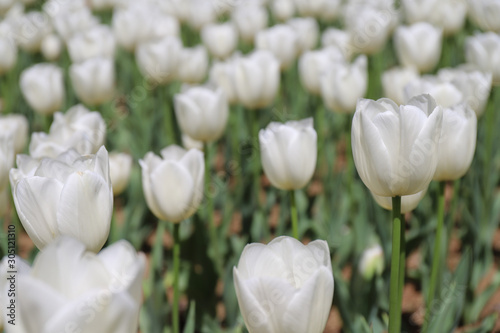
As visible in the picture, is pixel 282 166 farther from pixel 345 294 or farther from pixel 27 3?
pixel 27 3

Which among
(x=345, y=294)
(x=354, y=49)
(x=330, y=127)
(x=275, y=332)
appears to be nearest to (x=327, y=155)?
(x=330, y=127)

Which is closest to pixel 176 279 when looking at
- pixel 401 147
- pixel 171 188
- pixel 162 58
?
pixel 171 188

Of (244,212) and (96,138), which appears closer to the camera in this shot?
(96,138)

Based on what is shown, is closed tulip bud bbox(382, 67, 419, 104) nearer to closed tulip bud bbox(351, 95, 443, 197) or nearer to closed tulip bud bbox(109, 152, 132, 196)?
closed tulip bud bbox(109, 152, 132, 196)

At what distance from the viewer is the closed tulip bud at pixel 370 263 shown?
1888 millimetres

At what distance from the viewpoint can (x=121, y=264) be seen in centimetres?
83

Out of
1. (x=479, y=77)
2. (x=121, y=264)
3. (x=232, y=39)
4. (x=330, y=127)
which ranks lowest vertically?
(x=330, y=127)

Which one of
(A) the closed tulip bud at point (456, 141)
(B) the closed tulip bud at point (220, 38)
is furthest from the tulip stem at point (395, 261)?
(B) the closed tulip bud at point (220, 38)

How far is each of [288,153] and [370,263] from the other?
0.56 m

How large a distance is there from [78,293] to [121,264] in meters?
0.07

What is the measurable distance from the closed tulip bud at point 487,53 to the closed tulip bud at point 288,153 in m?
0.96

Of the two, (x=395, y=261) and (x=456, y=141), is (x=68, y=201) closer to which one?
(x=395, y=261)

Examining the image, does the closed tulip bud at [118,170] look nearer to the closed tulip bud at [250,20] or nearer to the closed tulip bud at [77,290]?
the closed tulip bud at [77,290]

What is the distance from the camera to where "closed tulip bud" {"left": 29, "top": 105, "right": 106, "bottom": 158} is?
149 cm
